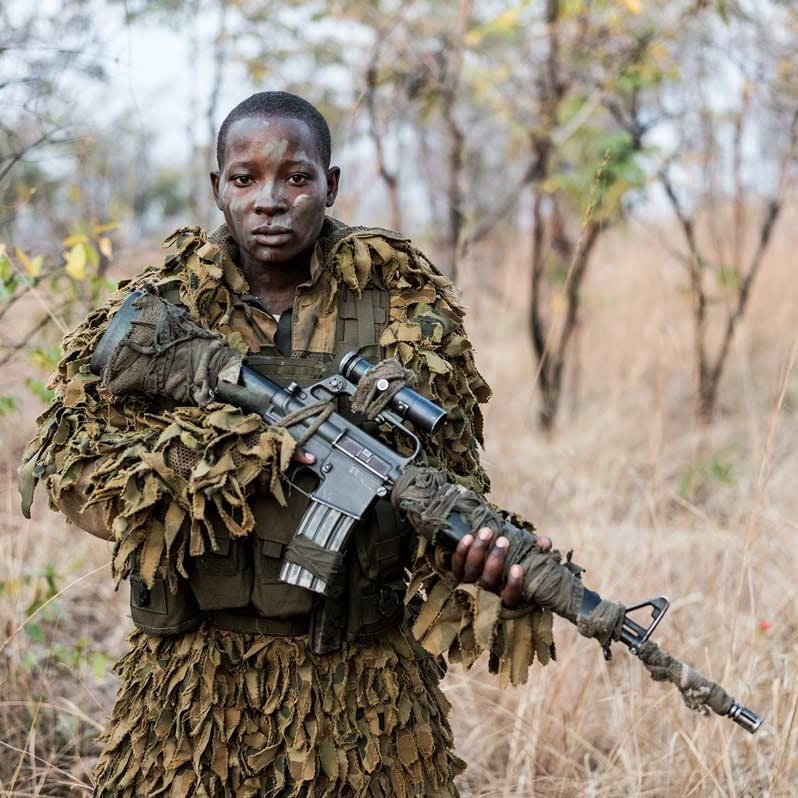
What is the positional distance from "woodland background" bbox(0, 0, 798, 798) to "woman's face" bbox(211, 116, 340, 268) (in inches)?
37.9

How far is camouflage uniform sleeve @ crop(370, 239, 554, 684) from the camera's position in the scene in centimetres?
176

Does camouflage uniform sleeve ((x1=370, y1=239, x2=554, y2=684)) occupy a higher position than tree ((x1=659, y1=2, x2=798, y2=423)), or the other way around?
tree ((x1=659, y1=2, x2=798, y2=423))

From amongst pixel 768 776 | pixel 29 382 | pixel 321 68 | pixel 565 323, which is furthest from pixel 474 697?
pixel 321 68

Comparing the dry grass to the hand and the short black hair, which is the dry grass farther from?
Result: the short black hair

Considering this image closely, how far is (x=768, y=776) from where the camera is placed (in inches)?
103

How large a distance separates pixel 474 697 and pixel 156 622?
157cm

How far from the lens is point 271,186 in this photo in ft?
6.30

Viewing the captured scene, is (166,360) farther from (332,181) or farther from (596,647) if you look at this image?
(596,647)

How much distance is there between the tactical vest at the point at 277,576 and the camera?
74.5 inches

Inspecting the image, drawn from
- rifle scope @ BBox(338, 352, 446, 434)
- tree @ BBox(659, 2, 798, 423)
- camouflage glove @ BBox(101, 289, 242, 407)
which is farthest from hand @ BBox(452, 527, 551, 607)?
tree @ BBox(659, 2, 798, 423)

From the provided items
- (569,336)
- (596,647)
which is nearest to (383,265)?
(596,647)

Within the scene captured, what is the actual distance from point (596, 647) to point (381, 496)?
172 cm

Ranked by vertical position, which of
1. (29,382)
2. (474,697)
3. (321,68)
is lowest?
(474,697)

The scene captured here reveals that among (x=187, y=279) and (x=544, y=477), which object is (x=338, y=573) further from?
(x=544, y=477)
